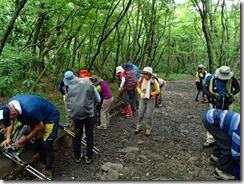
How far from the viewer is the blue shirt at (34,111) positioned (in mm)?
4898

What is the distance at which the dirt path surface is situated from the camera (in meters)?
5.80

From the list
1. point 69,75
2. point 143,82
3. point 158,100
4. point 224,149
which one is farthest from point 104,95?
point 158,100

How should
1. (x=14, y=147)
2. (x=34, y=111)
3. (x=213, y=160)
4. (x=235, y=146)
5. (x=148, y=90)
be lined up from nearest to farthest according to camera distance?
(x=34, y=111) < (x=235, y=146) < (x=14, y=147) < (x=213, y=160) < (x=148, y=90)

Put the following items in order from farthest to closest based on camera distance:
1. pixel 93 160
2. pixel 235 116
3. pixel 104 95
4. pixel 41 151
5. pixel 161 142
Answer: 1. pixel 104 95
2. pixel 161 142
3. pixel 93 160
4. pixel 41 151
5. pixel 235 116

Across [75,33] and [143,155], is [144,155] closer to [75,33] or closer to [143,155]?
[143,155]

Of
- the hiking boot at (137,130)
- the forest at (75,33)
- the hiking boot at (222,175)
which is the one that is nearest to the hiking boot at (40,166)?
the forest at (75,33)

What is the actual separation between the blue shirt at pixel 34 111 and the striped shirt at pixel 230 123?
3088 millimetres

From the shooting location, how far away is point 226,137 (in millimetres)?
5543

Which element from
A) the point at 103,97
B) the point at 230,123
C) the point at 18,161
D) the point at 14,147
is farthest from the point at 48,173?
the point at 230,123

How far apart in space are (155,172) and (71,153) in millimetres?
2065

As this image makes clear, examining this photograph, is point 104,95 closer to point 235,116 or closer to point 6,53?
point 6,53

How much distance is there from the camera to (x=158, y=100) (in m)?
12.7

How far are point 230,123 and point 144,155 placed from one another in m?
2.31

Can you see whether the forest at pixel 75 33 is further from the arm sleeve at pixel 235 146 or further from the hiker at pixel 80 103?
the arm sleeve at pixel 235 146
